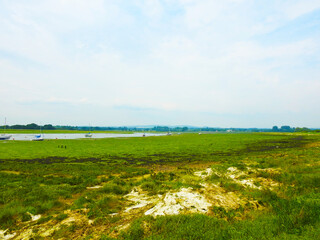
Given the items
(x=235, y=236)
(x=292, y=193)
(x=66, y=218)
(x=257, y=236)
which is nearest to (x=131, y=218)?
(x=66, y=218)

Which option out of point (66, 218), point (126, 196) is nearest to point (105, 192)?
point (126, 196)

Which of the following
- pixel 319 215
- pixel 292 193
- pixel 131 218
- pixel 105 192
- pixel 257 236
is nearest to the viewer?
pixel 257 236

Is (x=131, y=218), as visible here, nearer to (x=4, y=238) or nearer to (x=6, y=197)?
(x=4, y=238)

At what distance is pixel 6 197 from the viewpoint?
12570 mm

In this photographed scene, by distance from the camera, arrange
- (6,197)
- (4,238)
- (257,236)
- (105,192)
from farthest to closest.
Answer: (105,192), (6,197), (4,238), (257,236)

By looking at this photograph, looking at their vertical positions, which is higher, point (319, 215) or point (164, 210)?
point (319, 215)

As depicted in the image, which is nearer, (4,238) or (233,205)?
(4,238)

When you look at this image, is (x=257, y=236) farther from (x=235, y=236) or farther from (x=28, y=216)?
(x=28, y=216)

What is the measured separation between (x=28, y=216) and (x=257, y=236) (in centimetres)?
1205

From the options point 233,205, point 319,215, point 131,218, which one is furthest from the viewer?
point 233,205

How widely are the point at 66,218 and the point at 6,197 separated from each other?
6.98 m

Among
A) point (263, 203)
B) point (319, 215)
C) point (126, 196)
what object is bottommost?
point (126, 196)

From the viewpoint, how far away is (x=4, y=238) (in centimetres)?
797

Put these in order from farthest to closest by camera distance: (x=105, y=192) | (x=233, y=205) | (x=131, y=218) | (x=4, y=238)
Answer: (x=105, y=192) → (x=233, y=205) → (x=131, y=218) → (x=4, y=238)
